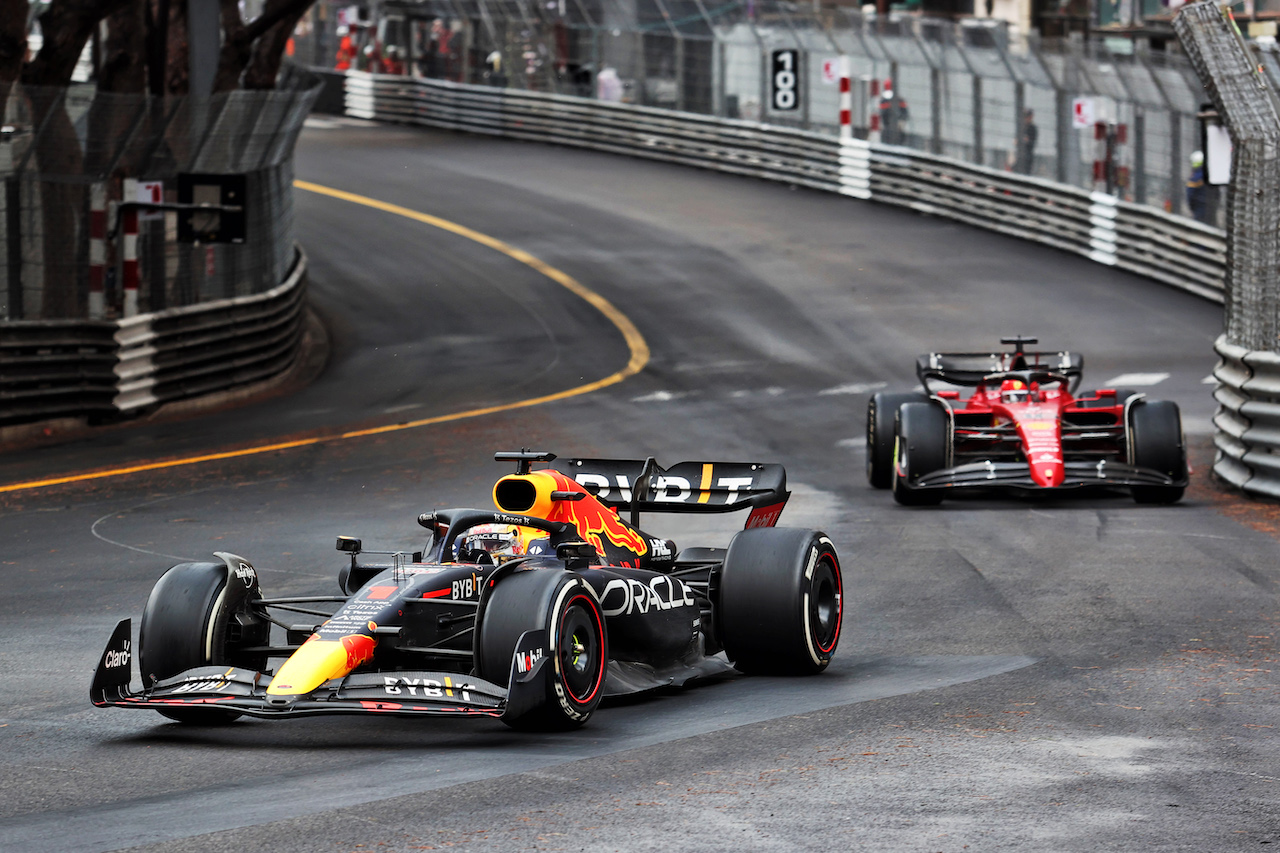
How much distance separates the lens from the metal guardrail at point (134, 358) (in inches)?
783

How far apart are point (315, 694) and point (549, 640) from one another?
97cm

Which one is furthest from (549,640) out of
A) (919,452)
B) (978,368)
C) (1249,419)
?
(978,368)

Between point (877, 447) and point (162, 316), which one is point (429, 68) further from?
point (877, 447)

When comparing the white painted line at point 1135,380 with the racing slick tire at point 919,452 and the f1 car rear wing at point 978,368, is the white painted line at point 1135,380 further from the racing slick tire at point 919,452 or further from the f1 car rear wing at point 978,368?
the racing slick tire at point 919,452

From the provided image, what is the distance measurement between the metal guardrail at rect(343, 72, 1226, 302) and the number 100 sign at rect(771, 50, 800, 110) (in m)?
0.67

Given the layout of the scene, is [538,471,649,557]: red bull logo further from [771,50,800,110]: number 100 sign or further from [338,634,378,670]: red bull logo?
[771,50,800,110]: number 100 sign

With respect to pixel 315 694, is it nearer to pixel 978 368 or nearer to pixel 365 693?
pixel 365 693

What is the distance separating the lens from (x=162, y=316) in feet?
70.7

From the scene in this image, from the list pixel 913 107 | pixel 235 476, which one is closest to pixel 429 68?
pixel 913 107

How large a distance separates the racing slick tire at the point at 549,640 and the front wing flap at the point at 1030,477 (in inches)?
291

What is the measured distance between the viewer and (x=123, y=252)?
21.3 metres

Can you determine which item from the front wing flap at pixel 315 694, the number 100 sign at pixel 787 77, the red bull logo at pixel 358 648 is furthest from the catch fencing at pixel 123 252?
the number 100 sign at pixel 787 77

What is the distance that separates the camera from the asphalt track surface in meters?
6.58

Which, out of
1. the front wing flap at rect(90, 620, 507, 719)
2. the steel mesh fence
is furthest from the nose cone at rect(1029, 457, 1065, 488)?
the front wing flap at rect(90, 620, 507, 719)
